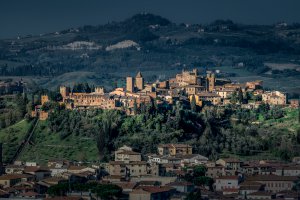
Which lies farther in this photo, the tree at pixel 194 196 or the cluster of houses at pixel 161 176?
the cluster of houses at pixel 161 176

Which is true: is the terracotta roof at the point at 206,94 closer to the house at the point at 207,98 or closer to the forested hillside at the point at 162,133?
the house at the point at 207,98

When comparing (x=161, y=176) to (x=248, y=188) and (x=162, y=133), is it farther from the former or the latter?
(x=162, y=133)

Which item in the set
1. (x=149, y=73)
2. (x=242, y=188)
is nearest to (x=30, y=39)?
(x=149, y=73)

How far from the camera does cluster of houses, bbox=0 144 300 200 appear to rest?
51.4 meters

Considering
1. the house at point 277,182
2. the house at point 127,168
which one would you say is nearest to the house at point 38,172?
the house at point 127,168

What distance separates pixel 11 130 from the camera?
71438mm

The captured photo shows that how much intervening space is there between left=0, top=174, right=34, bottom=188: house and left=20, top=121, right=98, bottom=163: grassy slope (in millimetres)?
7606

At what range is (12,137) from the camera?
2758 inches

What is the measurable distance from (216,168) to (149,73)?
287 ft

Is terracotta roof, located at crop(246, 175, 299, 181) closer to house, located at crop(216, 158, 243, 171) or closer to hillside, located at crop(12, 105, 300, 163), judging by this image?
house, located at crop(216, 158, 243, 171)

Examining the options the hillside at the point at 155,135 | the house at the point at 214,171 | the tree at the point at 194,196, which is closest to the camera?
the tree at the point at 194,196

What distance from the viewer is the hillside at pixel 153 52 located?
144000 millimetres

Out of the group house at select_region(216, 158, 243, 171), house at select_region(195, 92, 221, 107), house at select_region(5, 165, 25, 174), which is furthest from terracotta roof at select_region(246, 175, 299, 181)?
house at select_region(195, 92, 221, 107)

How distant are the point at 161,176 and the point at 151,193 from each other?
640cm
